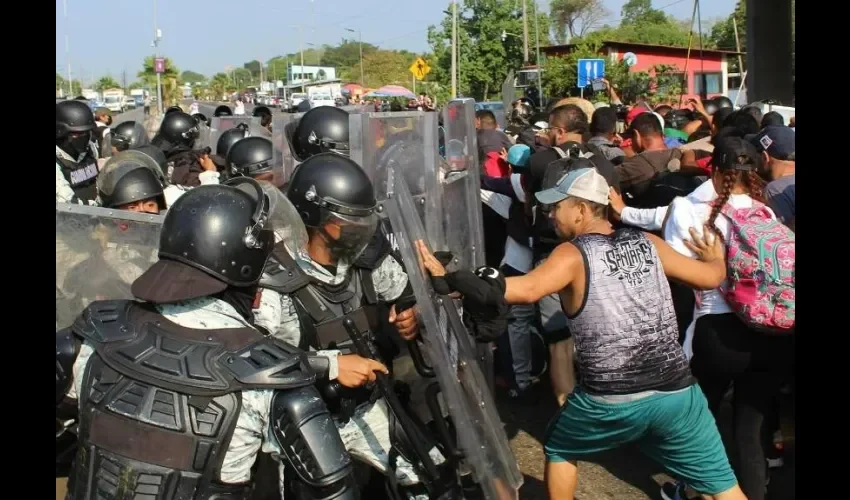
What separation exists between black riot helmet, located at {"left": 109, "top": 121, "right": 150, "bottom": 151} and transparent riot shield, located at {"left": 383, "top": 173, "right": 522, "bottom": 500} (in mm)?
5546

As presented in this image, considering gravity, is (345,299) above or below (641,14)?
below

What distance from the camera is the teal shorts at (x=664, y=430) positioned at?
9.68 feet

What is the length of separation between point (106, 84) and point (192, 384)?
79.2 metres

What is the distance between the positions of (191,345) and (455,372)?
1108 millimetres

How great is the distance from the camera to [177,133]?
27.3 feet

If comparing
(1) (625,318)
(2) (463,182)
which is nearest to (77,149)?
(2) (463,182)

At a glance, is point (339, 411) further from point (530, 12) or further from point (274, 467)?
point (530, 12)

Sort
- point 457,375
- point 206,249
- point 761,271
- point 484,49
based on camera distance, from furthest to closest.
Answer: point 484,49 < point 761,271 < point 457,375 < point 206,249

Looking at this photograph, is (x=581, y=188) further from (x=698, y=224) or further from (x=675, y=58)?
(x=675, y=58)

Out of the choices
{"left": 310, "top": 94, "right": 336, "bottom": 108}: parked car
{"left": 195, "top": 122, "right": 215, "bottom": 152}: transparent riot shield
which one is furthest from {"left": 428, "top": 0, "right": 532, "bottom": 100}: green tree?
{"left": 195, "top": 122, "right": 215, "bottom": 152}: transparent riot shield

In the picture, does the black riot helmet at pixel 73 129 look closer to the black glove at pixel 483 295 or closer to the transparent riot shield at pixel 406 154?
the transparent riot shield at pixel 406 154

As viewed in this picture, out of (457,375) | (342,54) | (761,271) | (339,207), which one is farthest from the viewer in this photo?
(342,54)

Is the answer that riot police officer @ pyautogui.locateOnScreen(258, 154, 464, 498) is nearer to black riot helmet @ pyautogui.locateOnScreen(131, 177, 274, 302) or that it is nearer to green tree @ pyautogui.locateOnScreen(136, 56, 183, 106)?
black riot helmet @ pyautogui.locateOnScreen(131, 177, 274, 302)

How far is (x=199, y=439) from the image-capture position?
1.95 metres
